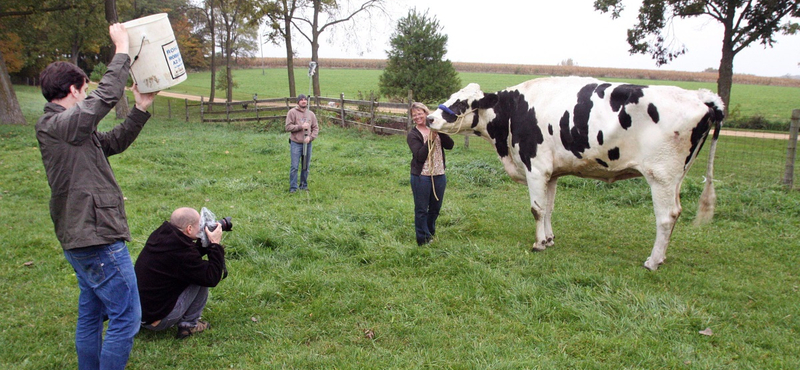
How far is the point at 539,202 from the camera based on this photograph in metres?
5.83

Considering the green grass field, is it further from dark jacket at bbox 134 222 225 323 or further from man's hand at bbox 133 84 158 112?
man's hand at bbox 133 84 158 112

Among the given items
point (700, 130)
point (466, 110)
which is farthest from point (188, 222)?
point (700, 130)

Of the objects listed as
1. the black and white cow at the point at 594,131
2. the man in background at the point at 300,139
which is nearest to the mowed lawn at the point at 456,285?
the man in background at the point at 300,139

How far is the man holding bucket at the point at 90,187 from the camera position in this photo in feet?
8.68

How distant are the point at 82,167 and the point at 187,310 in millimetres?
1610

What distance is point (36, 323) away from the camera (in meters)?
4.12

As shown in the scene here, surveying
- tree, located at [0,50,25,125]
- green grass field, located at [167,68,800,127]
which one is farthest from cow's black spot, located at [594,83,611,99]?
Result: green grass field, located at [167,68,800,127]

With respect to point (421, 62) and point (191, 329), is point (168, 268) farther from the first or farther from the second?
point (421, 62)

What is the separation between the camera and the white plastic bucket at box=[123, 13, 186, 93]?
301cm

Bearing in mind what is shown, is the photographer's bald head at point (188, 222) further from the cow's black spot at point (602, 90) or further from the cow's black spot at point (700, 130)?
the cow's black spot at point (700, 130)

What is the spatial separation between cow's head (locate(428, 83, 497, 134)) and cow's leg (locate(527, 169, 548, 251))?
91 centimetres

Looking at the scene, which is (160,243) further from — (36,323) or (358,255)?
(358,255)

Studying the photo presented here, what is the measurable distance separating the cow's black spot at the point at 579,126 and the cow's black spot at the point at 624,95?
23cm

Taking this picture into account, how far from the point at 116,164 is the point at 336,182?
514cm
